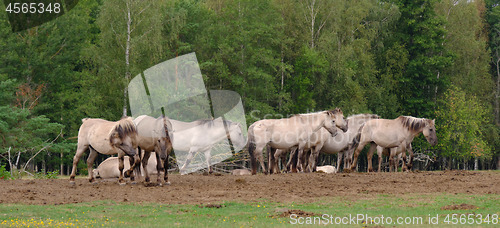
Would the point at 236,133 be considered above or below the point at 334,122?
below

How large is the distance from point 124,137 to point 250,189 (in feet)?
14.2

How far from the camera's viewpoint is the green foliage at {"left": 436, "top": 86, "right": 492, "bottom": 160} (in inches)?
2092

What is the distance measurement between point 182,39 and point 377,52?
19.4m

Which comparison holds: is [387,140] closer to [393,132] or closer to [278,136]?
[393,132]

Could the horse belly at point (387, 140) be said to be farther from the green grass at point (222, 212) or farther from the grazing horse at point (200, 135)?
the green grass at point (222, 212)

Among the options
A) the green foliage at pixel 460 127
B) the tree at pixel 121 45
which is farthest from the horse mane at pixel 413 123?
the green foliage at pixel 460 127

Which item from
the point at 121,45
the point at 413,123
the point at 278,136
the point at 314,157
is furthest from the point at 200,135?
the point at 121,45

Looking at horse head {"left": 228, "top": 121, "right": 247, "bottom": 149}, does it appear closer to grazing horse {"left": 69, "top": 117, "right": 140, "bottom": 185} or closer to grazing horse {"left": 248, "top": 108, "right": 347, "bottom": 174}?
grazing horse {"left": 248, "top": 108, "right": 347, "bottom": 174}

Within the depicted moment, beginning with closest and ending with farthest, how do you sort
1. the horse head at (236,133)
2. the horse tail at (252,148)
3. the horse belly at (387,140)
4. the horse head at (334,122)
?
the horse tail at (252,148) → the horse head at (334,122) → the horse belly at (387,140) → the horse head at (236,133)

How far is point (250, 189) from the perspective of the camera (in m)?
18.3

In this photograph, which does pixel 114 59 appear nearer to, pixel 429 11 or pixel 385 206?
pixel 429 11

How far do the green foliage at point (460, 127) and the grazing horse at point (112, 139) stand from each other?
39016 millimetres

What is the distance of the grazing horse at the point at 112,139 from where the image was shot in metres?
18.7

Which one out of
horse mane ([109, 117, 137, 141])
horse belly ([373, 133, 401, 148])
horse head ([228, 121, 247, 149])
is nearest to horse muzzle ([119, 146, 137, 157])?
horse mane ([109, 117, 137, 141])
